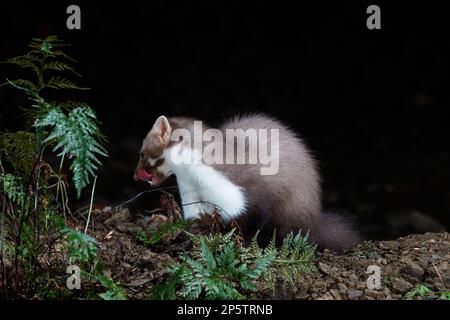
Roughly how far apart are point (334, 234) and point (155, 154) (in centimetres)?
133

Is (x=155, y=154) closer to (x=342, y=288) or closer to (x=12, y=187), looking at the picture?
(x=12, y=187)

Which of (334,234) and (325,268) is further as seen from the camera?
(334,234)

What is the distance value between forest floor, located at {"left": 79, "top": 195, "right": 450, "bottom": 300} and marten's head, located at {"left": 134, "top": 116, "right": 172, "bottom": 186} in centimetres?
35

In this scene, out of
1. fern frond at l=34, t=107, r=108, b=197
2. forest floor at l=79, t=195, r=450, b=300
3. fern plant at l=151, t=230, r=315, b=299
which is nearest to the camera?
fern frond at l=34, t=107, r=108, b=197

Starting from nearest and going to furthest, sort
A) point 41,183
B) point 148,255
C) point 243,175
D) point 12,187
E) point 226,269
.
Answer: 1. point 226,269
2. point 12,187
3. point 41,183
4. point 148,255
5. point 243,175

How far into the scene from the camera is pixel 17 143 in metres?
4.62

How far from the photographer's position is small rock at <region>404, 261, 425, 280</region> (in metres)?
4.80

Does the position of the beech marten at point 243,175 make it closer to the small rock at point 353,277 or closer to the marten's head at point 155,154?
the marten's head at point 155,154

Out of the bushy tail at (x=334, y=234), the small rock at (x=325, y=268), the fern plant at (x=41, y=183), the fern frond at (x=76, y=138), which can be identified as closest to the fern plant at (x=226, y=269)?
the small rock at (x=325, y=268)

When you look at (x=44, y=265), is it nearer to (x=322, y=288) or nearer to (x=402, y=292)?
(x=322, y=288)

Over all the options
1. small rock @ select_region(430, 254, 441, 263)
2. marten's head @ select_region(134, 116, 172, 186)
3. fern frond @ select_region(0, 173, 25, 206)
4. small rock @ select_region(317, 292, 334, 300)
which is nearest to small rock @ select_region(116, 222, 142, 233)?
marten's head @ select_region(134, 116, 172, 186)

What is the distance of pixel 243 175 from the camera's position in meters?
5.36

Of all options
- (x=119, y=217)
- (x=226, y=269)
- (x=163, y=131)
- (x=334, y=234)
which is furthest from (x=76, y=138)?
(x=334, y=234)

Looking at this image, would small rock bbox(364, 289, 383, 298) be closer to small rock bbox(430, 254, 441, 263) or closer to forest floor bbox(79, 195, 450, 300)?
forest floor bbox(79, 195, 450, 300)
